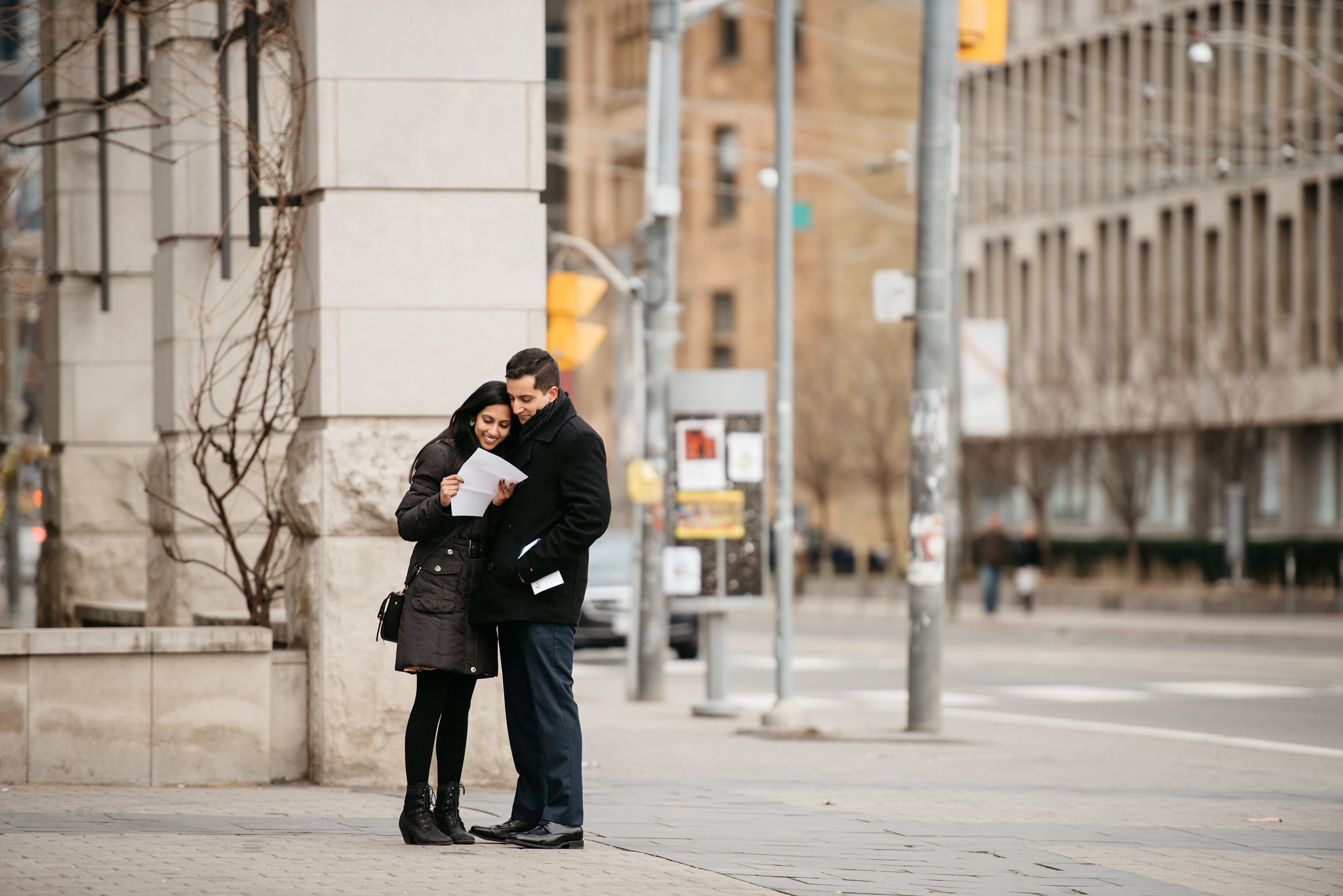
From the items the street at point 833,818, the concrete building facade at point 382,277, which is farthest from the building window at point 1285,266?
the concrete building facade at point 382,277

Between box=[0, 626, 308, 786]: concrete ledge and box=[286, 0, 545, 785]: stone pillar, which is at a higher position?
box=[286, 0, 545, 785]: stone pillar

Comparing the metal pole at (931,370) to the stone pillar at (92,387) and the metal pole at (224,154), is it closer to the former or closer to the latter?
the metal pole at (224,154)

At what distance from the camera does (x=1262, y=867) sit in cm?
749

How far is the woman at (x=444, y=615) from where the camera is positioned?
718cm

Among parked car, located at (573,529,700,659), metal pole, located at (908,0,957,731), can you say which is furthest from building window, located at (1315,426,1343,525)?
metal pole, located at (908,0,957,731)

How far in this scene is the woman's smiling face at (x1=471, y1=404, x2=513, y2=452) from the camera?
7.31 meters

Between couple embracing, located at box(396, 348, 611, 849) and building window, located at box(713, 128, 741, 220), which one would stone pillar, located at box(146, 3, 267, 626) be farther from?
building window, located at box(713, 128, 741, 220)

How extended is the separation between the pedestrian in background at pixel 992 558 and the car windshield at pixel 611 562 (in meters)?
12.2

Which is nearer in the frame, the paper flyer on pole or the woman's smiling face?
the paper flyer on pole

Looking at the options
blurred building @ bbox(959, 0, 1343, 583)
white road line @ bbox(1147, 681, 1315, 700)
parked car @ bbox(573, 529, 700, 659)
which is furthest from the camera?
blurred building @ bbox(959, 0, 1343, 583)

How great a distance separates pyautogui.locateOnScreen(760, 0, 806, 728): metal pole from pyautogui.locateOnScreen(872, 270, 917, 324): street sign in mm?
823

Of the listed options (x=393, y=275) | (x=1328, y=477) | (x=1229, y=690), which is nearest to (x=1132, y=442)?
(x=1328, y=477)

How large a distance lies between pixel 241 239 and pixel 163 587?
2.35 meters

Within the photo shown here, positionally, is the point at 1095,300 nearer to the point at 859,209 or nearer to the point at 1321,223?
the point at 1321,223
